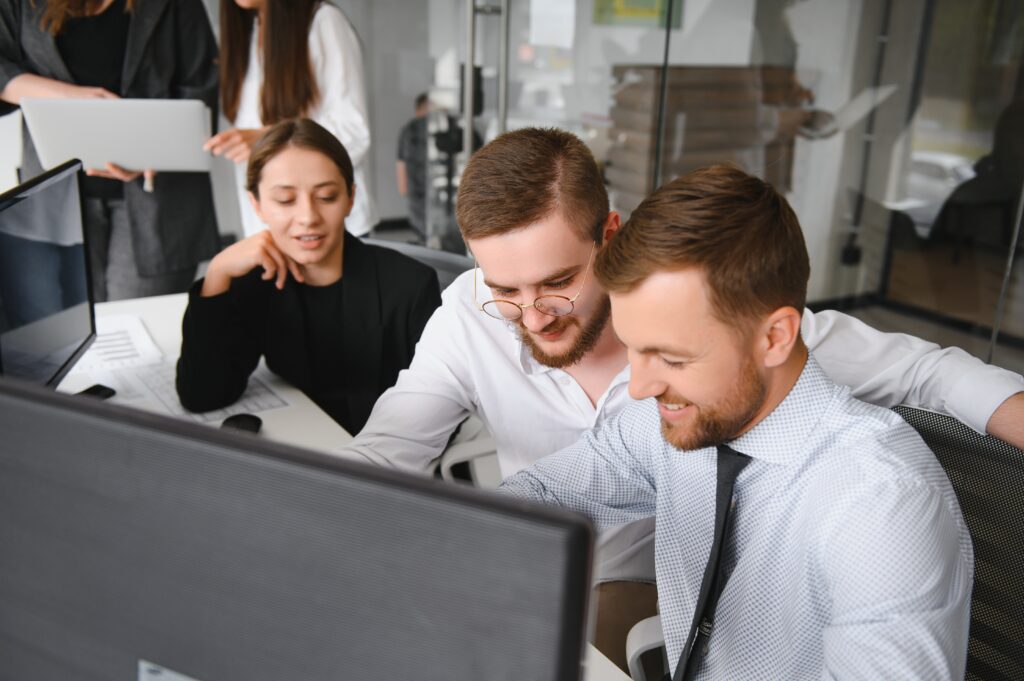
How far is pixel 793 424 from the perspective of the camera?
3.18ft

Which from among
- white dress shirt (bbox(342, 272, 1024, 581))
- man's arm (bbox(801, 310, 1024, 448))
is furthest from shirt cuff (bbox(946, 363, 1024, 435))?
white dress shirt (bbox(342, 272, 1024, 581))

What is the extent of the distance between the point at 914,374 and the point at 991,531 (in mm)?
279

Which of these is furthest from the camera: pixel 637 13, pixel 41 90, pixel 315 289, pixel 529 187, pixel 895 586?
A: pixel 637 13

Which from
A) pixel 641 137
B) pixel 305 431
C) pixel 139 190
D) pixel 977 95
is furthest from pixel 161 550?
pixel 641 137

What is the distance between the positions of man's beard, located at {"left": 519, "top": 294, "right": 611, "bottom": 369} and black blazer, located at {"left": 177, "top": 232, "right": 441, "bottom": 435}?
1.61ft

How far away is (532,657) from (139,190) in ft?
8.22

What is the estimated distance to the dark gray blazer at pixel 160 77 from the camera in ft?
8.30

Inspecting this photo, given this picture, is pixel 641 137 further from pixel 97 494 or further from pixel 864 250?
pixel 97 494

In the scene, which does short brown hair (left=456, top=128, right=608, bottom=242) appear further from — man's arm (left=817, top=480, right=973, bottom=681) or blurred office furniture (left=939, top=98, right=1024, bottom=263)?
blurred office furniture (left=939, top=98, right=1024, bottom=263)

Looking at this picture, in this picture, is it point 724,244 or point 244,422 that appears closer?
point 724,244

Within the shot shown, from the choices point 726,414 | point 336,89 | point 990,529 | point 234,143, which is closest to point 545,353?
point 726,414

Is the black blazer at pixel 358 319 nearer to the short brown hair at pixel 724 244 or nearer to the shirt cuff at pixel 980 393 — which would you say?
the short brown hair at pixel 724 244

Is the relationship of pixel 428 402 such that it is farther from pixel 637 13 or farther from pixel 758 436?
pixel 637 13

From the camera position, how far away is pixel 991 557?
974 millimetres
